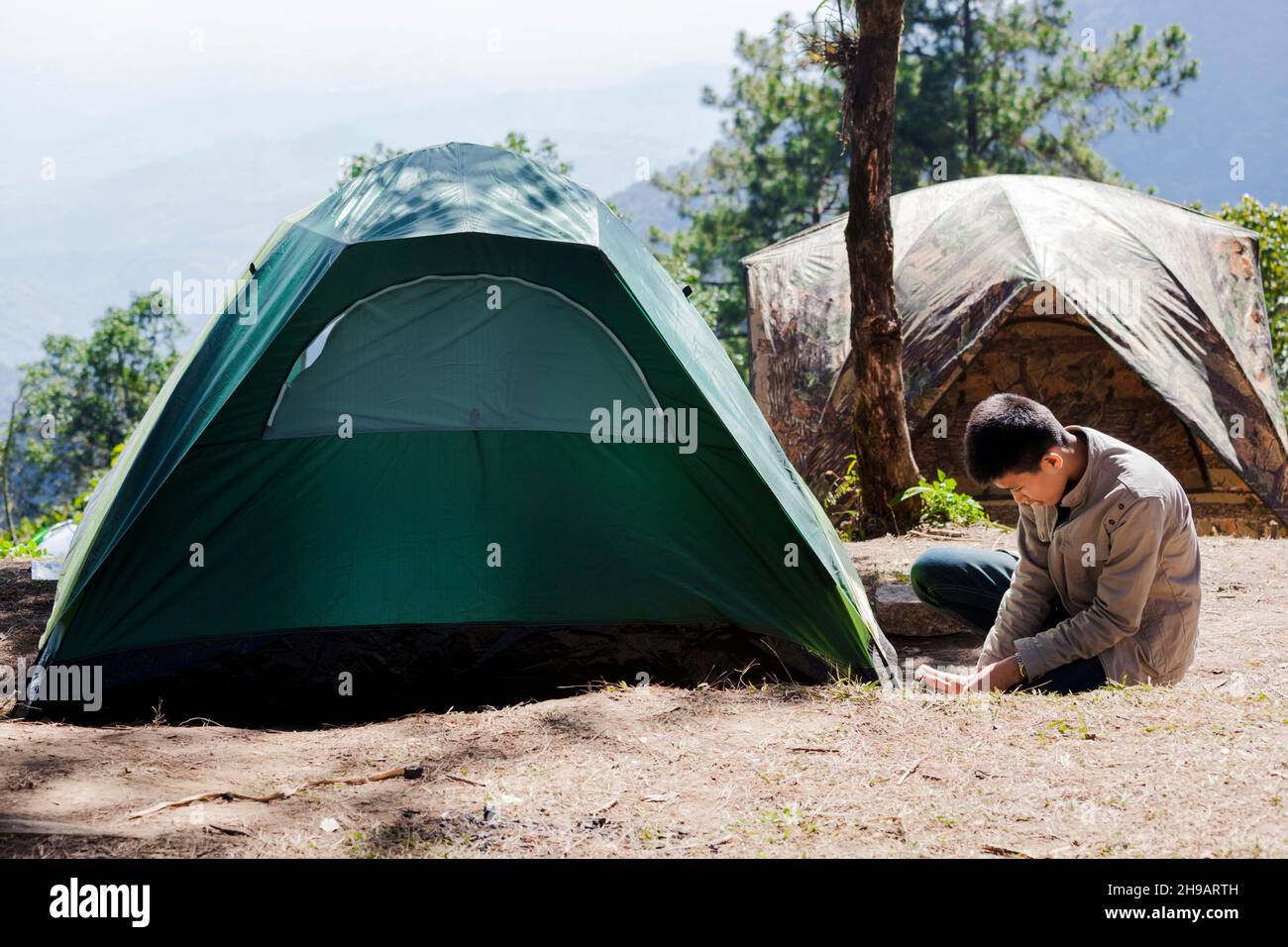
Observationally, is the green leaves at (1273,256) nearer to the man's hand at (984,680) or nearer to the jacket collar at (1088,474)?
the jacket collar at (1088,474)

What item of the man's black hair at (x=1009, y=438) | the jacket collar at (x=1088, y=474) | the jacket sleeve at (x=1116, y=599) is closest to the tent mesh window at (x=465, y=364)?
the man's black hair at (x=1009, y=438)

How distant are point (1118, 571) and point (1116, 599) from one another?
0.10 meters

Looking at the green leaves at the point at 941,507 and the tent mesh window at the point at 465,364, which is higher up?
the tent mesh window at the point at 465,364

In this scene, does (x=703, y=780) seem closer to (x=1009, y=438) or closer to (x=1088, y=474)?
(x=1009, y=438)

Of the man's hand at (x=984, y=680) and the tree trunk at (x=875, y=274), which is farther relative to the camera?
the tree trunk at (x=875, y=274)

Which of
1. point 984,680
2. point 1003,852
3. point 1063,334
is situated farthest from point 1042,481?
point 1063,334

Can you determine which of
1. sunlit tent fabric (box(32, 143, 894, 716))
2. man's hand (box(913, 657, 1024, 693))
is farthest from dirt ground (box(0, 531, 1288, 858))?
sunlit tent fabric (box(32, 143, 894, 716))

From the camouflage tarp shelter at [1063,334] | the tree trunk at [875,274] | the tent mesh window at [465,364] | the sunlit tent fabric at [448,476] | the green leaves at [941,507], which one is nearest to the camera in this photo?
the sunlit tent fabric at [448,476]

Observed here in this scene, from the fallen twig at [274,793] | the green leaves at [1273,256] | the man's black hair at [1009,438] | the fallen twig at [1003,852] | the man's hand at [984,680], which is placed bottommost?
the fallen twig at [1003,852]

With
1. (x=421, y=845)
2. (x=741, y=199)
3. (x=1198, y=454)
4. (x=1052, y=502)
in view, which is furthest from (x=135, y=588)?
(x=741, y=199)

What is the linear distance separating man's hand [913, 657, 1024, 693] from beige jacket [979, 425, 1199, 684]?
67 mm

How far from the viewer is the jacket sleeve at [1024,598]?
3906 millimetres

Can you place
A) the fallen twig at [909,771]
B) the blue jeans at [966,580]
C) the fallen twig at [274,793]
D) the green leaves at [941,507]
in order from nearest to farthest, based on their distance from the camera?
the fallen twig at [274,793]
the fallen twig at [909,771]
the blue jeans at [966,580]
the green leaves at [941,507]

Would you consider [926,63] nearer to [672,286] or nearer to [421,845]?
[672,286]
